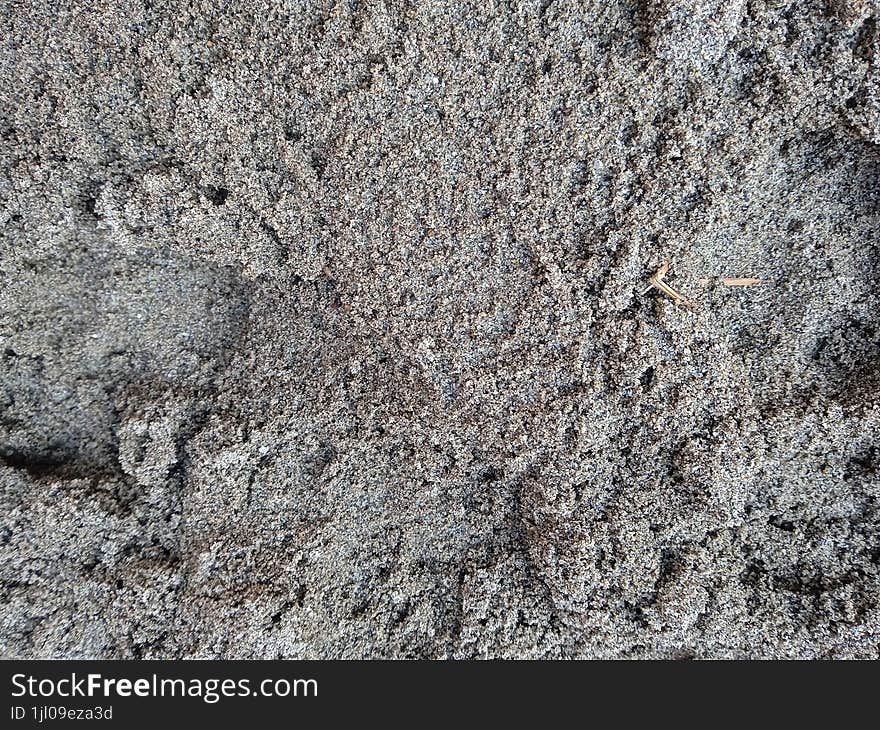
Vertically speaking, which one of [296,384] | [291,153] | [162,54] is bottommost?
[296,384]

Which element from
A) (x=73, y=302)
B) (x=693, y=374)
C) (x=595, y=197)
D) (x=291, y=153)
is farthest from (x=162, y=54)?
(x=693, y=374)

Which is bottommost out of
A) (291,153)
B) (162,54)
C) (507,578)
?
(507,578)

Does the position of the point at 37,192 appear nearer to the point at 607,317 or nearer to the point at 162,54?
the point at 162,54

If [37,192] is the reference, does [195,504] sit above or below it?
below

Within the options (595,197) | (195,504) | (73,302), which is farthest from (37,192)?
(595,197)

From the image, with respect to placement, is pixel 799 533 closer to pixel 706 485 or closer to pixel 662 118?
pixel 706 485

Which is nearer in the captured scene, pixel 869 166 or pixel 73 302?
pixel 869 166
